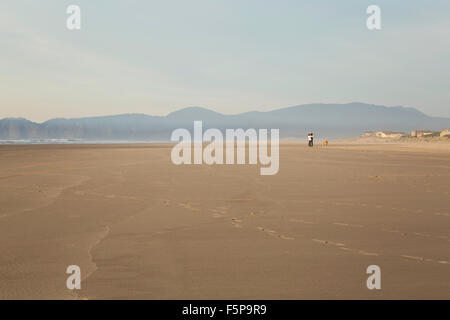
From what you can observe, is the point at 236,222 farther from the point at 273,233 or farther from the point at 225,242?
the point at 225,242

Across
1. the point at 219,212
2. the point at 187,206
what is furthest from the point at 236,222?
the point at 187,206

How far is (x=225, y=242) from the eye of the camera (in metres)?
5.09

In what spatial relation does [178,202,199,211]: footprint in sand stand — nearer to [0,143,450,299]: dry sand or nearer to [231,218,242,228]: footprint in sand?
[0,143,450,299]: dry sand

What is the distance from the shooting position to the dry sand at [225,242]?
3.61m

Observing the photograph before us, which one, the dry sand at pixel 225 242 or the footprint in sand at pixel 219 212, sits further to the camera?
the footprint in sand at pixel 219 212

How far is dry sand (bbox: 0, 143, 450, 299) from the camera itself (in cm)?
361

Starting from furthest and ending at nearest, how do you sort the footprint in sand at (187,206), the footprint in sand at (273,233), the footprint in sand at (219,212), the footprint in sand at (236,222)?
the footprint in sand at (187,206) < the footprint in sand at (219,212) < the footprint in sand at (236,222) < the footprint in sand at (273,233)

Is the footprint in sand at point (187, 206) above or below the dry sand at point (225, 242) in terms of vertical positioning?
above

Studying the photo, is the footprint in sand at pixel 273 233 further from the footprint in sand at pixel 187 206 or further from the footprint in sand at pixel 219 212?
the footprint in sand at pixel 187 206

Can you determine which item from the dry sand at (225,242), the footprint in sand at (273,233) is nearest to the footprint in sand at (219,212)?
the dry sand at (225,242)

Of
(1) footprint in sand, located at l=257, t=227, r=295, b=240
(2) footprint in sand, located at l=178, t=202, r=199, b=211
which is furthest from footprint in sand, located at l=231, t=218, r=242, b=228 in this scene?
(2) footprint in sand, located at l=178, t=202, r=199, b=211

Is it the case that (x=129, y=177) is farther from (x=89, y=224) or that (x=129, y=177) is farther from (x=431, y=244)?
(x=431, y=244)

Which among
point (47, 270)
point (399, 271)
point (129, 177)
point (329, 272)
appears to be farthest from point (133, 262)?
point (129, 177)
